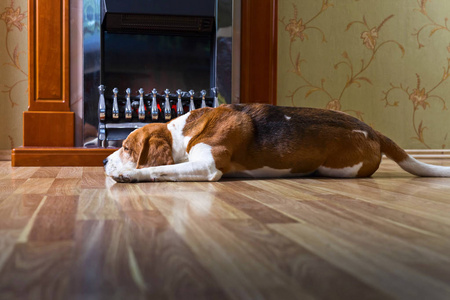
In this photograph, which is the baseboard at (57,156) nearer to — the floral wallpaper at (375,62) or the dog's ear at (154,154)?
the dog's ear at (154,154)

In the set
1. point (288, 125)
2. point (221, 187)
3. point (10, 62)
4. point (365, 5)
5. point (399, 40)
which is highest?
point (365, 5)

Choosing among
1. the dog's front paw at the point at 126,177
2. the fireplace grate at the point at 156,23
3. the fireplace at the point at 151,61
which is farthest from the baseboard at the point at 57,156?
the dog's front paw at the point at 126,177

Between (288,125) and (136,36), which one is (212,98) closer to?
(136,36)

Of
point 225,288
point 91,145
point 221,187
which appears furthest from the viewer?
point 91,145

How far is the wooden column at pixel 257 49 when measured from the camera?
2.90 m

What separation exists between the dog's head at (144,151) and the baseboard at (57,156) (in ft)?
2.59

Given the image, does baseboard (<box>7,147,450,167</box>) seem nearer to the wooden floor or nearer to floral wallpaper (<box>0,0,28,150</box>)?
floral wallpaper (<box>0,0,28,150</box>)

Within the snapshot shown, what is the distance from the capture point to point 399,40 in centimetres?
335

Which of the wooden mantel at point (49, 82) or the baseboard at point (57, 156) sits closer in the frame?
the baseboard at point (57, 156)

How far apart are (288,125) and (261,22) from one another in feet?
4.22

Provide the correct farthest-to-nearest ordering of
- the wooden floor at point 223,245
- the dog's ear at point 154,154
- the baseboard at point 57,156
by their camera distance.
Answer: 1. the baseboard at point 57,156
2. the dog's ear at point 154,154
3. the wooden floor at point 223,245

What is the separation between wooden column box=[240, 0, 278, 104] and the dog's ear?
4.14 ft

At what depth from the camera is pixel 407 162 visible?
6.31 feet

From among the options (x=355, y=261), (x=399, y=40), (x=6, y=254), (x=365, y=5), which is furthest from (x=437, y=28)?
(x=6, y=254)
